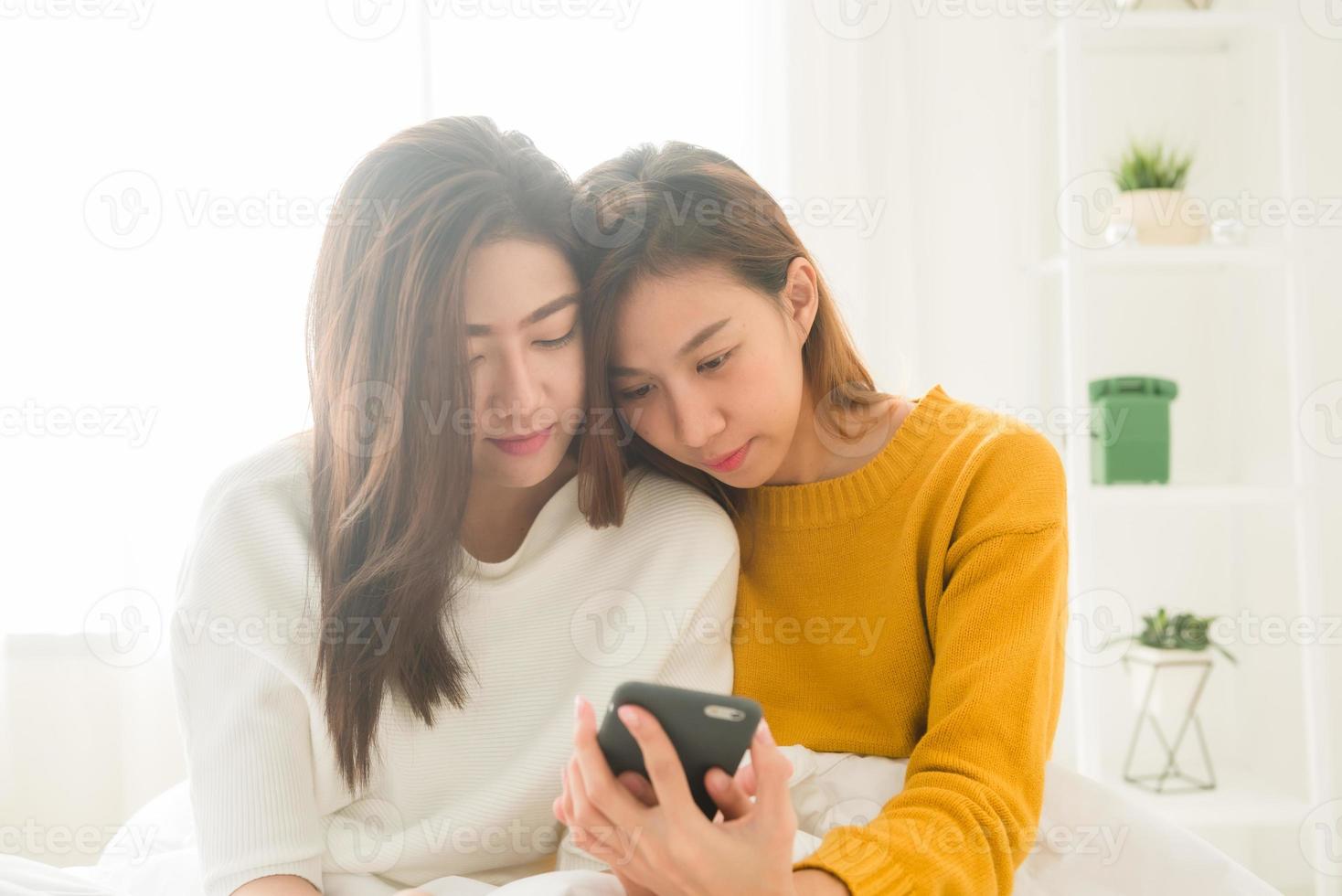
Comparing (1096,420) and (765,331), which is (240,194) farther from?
(1096,420)

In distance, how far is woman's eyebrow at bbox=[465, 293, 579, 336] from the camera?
1.13 metres

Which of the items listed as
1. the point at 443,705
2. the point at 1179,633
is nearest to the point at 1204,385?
the point at 1179,633

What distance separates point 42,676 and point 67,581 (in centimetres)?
20

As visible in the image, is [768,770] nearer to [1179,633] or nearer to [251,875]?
[251,875]

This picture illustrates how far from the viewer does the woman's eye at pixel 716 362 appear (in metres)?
1.21

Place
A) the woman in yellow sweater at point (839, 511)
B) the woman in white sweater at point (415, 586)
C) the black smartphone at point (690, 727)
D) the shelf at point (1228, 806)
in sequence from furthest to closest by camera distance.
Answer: the shelf at point (1228, 806) → the woman in white sweater at point (415, 586) → the woman in yellow sweater at point (839, 511) → the black smartphone at point (690, 727)

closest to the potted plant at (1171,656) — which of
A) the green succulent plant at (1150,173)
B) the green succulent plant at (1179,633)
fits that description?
the green succulent plant at (1179,633)

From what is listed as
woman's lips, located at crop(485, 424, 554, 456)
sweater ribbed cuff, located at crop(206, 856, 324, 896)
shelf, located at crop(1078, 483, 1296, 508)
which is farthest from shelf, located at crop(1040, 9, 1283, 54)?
sweater ribbed cuff, located at crop(206, 856, 324, 896)

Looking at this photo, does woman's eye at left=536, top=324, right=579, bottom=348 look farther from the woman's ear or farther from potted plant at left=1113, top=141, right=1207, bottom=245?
potted plant at left=1113, top=141, right=1207, bottom=245

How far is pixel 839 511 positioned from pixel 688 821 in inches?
21.9

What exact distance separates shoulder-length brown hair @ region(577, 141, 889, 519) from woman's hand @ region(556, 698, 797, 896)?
0.49 meters

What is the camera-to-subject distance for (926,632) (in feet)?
4.04

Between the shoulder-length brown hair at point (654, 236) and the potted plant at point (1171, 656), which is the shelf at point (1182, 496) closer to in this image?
the potted plant at point (1171, 656)

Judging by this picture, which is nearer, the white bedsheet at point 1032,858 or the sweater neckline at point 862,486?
the white bedsheet at point 1032,858
